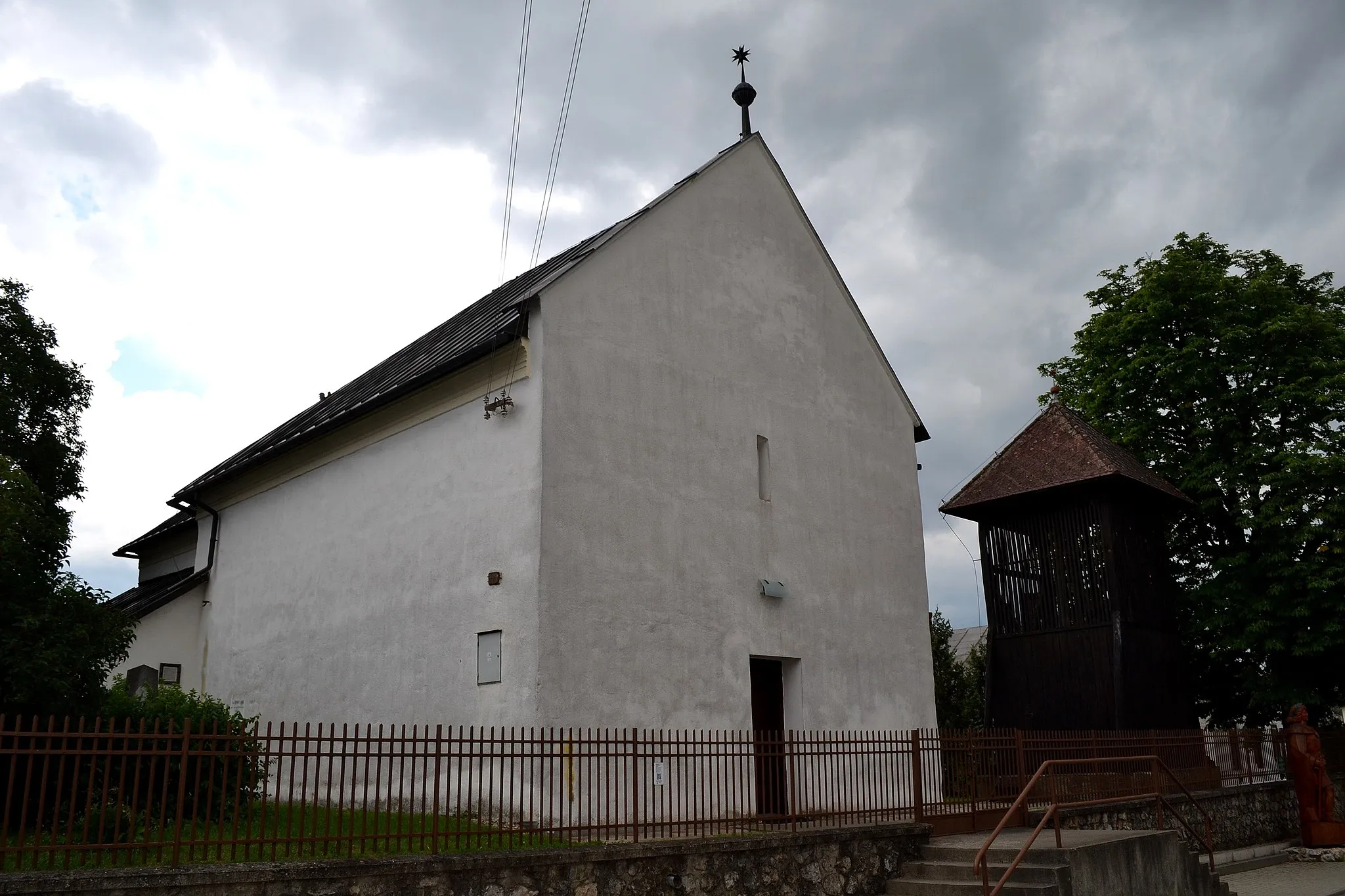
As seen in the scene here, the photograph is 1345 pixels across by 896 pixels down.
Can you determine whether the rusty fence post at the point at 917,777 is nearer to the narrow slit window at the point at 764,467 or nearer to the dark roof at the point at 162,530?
the narrow slit window at the point at 764,467

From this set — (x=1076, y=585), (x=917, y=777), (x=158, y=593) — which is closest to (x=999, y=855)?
(x=917, y=777)

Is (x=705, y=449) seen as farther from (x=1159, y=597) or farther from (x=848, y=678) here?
(x=1159, y=597)

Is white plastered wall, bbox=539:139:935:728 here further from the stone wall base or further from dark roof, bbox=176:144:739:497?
the stone wall base

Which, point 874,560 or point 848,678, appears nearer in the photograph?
point 848,678

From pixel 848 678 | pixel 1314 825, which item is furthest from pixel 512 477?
pixel 1314 825

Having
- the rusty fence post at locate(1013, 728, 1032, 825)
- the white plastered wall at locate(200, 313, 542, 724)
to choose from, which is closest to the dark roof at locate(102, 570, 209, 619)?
the white plastered wall at locate(200, 313, 542, 724)

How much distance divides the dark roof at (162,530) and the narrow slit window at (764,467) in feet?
40.7

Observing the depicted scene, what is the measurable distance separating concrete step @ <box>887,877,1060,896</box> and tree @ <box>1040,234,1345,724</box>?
43.8 ft

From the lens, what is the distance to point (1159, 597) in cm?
2166

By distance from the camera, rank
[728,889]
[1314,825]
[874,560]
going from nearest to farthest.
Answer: [728,889], [874,560], [1314,825]

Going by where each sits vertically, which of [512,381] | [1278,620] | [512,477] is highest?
[512,381]

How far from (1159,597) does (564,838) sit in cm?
1579

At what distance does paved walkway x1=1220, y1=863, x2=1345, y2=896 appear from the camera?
1503 centimetres

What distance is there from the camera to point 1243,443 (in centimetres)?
2305
